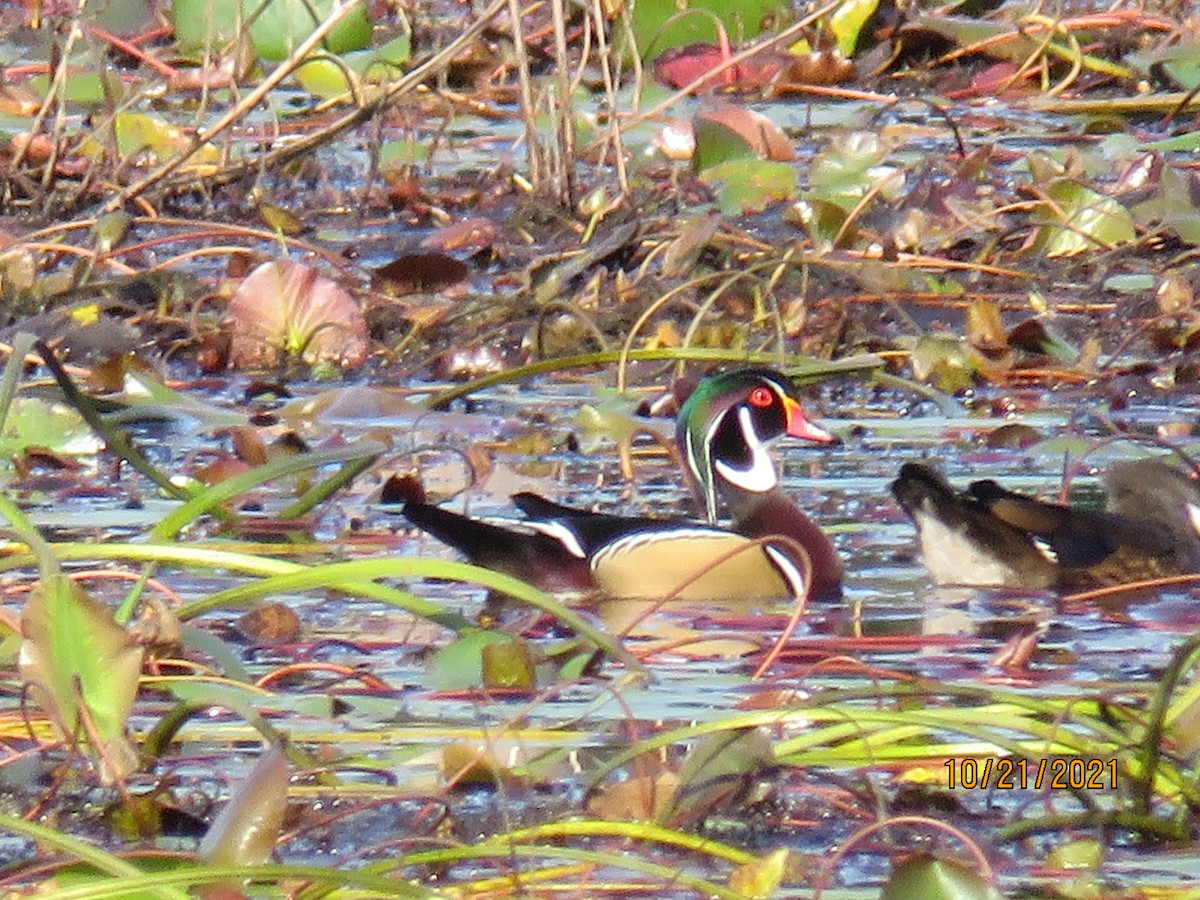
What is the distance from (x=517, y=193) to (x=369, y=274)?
1280mm

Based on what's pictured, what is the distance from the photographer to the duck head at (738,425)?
20.3 feet

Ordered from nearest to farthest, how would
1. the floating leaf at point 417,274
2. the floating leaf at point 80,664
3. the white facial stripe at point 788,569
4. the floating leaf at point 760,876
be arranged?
the floating leaf at point 760,876
the floating leaf at point 80,664
the white facial stripe at point 788,569
the floating leaf at point 417,274

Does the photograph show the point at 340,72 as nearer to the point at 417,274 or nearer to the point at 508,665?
the point at 417,274

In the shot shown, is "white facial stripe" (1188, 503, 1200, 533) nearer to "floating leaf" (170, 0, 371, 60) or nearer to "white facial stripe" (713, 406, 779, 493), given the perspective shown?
"white facial stripe" (713, 406, 779, 493)

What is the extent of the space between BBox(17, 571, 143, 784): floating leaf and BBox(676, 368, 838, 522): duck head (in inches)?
105

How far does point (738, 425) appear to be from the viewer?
242 inches

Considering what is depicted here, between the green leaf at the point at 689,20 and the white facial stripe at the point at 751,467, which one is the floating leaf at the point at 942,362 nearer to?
the white facial stripe at the point at 751,467

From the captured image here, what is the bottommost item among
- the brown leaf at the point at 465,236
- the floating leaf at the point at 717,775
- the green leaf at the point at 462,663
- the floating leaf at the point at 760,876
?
the brown leaf at the point at 465,236

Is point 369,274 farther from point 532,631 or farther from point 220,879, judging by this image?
point 220,879

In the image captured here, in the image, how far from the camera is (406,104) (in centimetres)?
1111

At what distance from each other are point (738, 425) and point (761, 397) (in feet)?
0.48

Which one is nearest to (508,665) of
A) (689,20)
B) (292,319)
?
(292,319)

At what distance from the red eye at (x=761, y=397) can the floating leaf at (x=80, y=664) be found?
2.77 meters

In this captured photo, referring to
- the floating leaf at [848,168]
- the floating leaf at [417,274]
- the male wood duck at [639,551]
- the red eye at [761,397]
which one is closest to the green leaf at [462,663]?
the male wood duck at [639,551]
